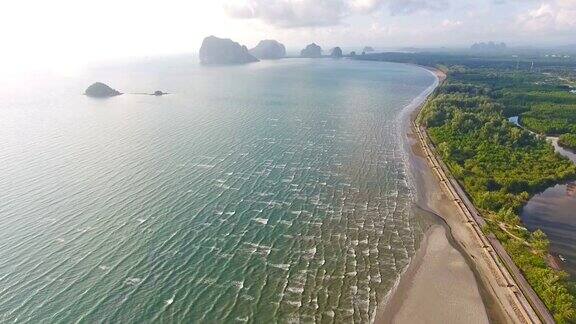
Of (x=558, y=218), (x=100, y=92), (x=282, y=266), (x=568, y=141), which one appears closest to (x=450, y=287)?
(x=282, y=266)

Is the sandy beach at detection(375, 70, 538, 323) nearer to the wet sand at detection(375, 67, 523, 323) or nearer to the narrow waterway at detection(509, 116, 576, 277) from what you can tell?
the wet sand at detection(375, 67, 523, 323)

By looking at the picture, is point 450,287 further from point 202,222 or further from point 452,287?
point 202,222

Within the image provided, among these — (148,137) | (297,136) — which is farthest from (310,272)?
(148,137)

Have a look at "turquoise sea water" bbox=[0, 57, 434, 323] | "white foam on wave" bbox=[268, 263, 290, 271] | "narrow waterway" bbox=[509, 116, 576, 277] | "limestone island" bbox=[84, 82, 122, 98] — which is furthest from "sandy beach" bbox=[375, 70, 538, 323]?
"limestone island" bbox=[84, 82, 122, 98]

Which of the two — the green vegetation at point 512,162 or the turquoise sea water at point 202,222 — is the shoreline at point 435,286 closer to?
the turquoise sea water at point 202,222

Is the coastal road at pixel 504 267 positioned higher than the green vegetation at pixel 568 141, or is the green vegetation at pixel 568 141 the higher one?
the coastal road at pixel 504 267

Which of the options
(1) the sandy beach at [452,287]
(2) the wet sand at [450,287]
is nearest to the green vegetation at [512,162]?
(1) the sandy beach at [452,287]
